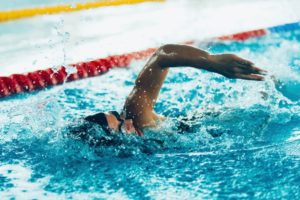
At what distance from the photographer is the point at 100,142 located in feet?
8.15

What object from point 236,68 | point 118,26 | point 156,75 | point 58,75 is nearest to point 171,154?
point 156,75

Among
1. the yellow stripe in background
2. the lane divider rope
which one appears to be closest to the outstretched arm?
the lane divider rope

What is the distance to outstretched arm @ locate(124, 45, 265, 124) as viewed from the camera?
2330 millimetres

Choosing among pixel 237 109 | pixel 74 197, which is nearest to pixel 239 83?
pixel 237 109

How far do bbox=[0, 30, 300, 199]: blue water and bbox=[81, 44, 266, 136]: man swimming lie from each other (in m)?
0.07

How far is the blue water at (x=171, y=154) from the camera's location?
89.2 inches

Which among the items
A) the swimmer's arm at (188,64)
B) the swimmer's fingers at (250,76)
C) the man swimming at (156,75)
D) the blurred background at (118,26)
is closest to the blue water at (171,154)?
the man swimming at (156,75)

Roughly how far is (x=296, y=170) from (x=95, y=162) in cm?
89

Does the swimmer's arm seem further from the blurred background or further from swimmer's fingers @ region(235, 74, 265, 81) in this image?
the blurred background

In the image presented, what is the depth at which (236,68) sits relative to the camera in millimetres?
2330

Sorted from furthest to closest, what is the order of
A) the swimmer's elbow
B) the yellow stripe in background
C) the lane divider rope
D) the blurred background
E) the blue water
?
1. the yellow stripe in background
2. the blurred background
3. the lane divider rope
4. the swimmer's elbow
5. the blue water

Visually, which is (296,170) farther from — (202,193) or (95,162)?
(95,162)

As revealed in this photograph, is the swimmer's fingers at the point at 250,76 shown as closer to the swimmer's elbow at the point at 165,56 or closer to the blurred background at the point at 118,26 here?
the swimmer's elbow at the point at 165,56

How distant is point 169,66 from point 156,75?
0.27 feet
